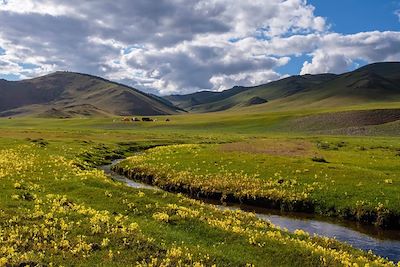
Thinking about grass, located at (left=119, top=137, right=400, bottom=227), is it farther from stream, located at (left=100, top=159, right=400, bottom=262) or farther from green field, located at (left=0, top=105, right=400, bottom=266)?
stream, located at (left=100, top=159, right=400, bottom=262)

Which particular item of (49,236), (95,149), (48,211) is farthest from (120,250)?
(95,149)

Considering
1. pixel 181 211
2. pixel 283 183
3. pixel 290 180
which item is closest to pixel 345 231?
pixel 283 183

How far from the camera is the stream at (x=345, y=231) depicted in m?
27.7

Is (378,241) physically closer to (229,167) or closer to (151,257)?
(151,257)

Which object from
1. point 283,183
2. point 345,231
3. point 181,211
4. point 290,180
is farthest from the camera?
point 290,180

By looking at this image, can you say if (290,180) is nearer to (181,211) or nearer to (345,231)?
(345,231)

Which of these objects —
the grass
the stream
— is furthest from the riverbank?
the stream

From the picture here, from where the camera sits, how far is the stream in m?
27.7

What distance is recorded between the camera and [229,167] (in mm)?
50094

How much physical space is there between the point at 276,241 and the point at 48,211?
1264 centimetres

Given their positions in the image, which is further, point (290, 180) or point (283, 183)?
point (290, 180)

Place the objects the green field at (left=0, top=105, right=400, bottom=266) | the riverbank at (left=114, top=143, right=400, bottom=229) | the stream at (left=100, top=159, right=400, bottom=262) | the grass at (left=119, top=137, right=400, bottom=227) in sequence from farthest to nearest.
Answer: the grass at (left=119, top=137, right=400, bottom=227) < the riverbank at (left=114, top=143, right=400, bottom=229) < the stream at (left=100, top=159, right=400, bottom=262) < the green field at (left=0, top=105, right=400, bottom=266)

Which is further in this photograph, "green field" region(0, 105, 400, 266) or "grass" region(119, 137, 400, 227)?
"grass" region(119, 137, 400, 227)

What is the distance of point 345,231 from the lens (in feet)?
103
